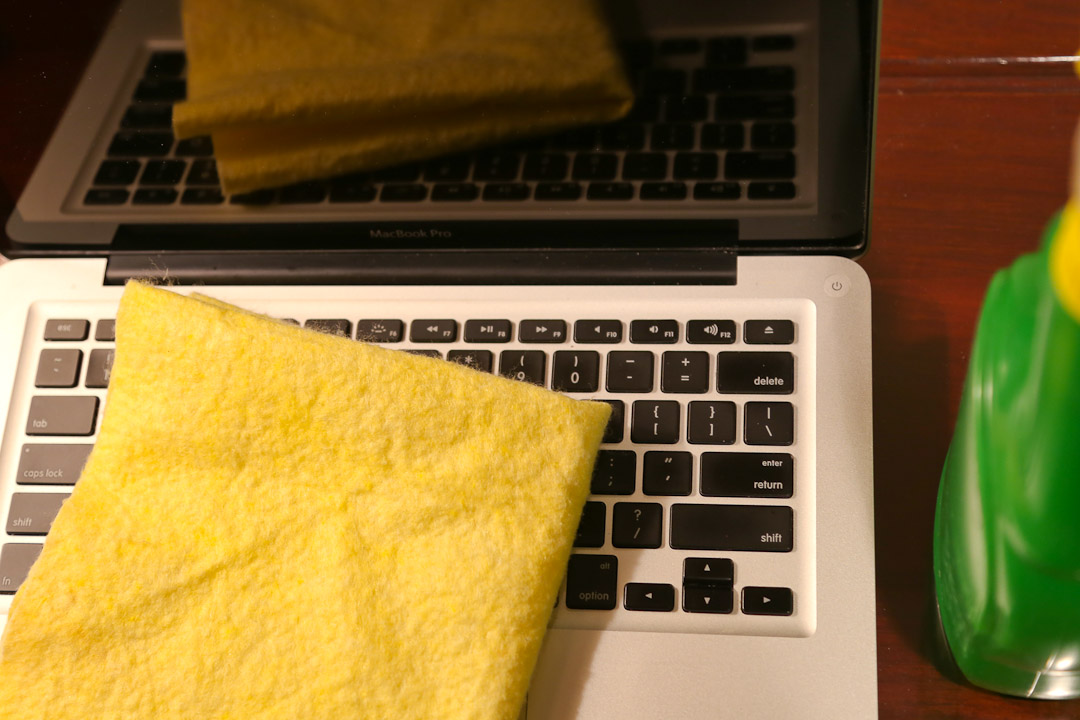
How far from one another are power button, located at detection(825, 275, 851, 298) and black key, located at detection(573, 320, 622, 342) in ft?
0.26

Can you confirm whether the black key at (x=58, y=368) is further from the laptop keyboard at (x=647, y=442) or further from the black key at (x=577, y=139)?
the black key at (x=577, y=139)

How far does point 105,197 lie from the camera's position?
34 cm

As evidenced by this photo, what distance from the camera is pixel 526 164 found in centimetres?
32

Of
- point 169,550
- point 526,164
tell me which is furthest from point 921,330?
point 169,550

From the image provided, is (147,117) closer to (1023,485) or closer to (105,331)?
(105,331)

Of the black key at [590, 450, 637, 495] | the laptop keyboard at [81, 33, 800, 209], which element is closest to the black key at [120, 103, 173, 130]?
the laptop keyboard at [81, 33, 800, 209]

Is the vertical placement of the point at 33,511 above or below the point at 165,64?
below

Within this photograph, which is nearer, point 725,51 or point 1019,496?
point 1019,496

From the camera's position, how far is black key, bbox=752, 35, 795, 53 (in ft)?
0.97

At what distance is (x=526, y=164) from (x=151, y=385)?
15cm

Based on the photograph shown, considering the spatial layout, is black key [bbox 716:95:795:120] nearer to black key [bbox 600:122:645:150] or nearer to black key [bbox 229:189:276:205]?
black key [bbox 600:122:645:150]

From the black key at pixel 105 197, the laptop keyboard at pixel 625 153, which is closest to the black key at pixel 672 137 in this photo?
the laptop keyboard at pixel 625 153

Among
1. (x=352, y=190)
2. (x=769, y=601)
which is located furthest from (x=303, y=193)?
(x=769, y=601)

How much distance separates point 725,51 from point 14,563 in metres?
0.31
